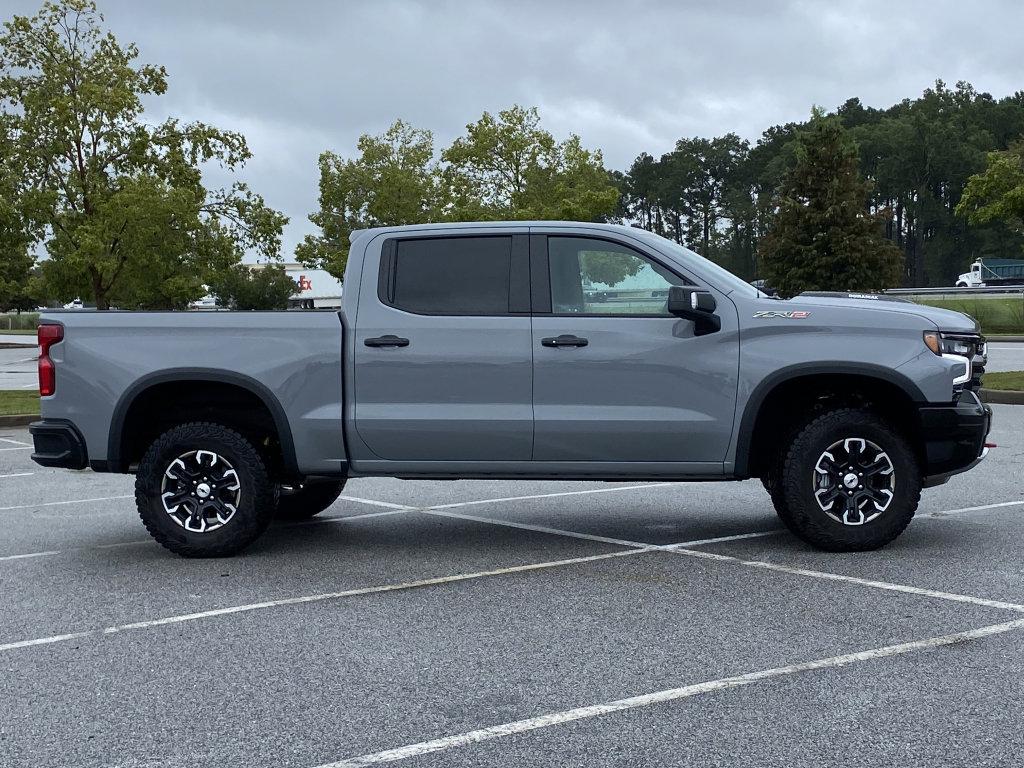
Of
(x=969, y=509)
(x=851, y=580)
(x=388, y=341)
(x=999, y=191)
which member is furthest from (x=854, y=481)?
(x=999, y=191)

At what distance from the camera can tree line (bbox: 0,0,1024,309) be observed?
2688 centimetres

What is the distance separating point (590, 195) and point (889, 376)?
4075 cm

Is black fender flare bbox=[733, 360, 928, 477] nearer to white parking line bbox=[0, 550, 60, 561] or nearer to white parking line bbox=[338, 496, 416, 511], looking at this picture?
white parking line bbox=[338, 496, 416, 511]

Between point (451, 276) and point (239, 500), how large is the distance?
6.16 ft

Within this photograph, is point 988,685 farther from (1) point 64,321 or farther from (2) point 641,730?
(1) point 64,321

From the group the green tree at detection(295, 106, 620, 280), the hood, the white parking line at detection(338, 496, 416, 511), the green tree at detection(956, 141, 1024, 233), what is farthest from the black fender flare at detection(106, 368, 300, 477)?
the green tree at detection(295, 106, 620, 280)

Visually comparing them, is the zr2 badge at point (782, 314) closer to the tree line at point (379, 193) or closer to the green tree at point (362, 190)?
the tree line at point (379, 193)

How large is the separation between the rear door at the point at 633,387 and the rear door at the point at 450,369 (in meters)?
0.16

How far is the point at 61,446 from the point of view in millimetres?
7570

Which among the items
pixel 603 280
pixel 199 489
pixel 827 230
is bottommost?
pixel 199 489

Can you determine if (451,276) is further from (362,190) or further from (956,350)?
(362,190)

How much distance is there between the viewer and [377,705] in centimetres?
453

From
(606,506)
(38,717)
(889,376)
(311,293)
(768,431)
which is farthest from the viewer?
(311,293)

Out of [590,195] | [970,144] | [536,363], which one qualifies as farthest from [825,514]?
[970,144]
